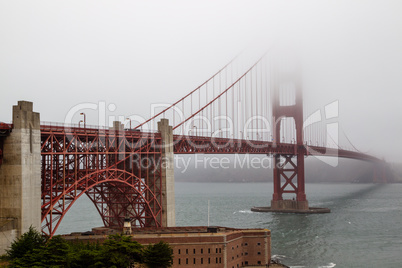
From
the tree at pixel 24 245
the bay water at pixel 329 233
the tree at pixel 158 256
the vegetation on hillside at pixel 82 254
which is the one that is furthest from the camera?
the bay water at pixel 329 233

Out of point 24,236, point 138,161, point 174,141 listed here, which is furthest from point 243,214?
point 24,236

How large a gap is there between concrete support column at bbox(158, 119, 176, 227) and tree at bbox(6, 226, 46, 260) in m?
21.5

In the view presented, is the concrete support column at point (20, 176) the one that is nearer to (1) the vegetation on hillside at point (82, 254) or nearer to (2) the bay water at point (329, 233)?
(1) the vegetation on hillside at point (82, 254)

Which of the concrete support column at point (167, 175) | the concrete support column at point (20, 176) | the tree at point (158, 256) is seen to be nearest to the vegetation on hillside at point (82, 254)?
the tree at point (158, 256)

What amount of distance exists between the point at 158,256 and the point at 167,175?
59.9 ft

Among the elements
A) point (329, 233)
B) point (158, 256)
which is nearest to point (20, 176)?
point (158, 256)

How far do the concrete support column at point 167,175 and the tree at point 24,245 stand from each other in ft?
70.5

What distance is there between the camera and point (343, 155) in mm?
138250

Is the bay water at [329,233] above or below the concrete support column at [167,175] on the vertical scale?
below

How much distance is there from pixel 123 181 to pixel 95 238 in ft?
26.2

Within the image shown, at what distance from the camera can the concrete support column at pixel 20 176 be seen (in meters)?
35.9

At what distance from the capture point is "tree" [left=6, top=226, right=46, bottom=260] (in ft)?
112

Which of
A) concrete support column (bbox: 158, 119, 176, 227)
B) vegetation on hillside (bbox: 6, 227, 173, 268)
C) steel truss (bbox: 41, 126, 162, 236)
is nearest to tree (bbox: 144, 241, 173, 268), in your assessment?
vegetation on hillside (bbox: 6, 227, 173, 268)

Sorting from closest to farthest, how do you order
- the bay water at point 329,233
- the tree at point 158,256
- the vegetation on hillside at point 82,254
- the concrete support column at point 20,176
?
the vegetation on hillside at point 82,254 < the concrete support column at point 20,176 < the tree at point 158,256 < the bay water at point 329,233
